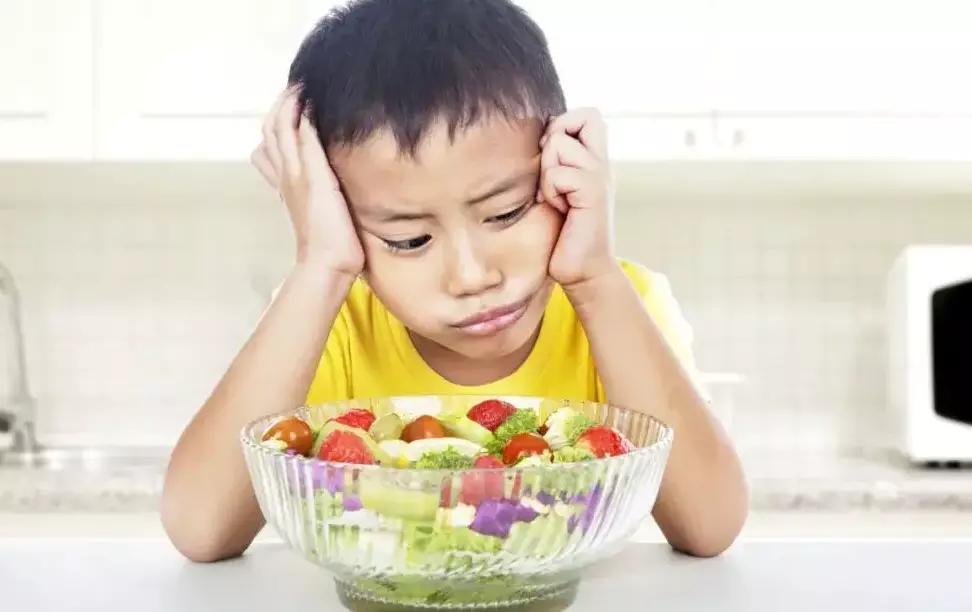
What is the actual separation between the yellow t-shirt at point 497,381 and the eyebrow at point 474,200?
24 cm

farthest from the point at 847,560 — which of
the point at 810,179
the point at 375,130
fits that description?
the point at 810,179

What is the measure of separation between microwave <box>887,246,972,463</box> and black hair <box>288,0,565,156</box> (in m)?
1.29

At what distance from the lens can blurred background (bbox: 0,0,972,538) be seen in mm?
1862

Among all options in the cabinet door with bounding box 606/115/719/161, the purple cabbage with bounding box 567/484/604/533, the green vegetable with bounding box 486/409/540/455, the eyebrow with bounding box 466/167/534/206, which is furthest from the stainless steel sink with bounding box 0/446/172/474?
the purple cabbage with bounding box 567/484/604/533

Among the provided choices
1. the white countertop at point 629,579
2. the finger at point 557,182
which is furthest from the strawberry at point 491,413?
the finger at point 557,182

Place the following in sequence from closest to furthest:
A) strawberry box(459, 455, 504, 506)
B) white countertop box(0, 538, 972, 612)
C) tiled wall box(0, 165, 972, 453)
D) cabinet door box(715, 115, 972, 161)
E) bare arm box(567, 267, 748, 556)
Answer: strawberry box(459, 455, 504, 506)
white countertop box(0, 538, 972, 612)
bare arm box(567, 267, 748, 556)
cabinet door box(715, 115, 972, 161)
tiled wall box(0, 165, 972, 453)

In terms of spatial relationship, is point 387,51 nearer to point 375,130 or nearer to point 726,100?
point 375,130

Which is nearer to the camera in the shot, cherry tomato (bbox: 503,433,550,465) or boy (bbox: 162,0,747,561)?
cherry tomato (bbox: 503,433,550,465)

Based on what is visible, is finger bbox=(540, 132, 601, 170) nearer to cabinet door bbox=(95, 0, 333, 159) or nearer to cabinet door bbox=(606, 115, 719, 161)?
cabinet door bbox=(606, 115, 719, 161)

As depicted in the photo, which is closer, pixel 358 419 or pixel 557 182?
pixel 358 419

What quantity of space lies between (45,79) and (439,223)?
1417mm

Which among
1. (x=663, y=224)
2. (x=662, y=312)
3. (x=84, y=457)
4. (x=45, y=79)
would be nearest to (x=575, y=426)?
(x=662, y=312)

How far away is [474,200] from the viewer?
0.75 metres

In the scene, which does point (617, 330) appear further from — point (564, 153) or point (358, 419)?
point (358, 419)
